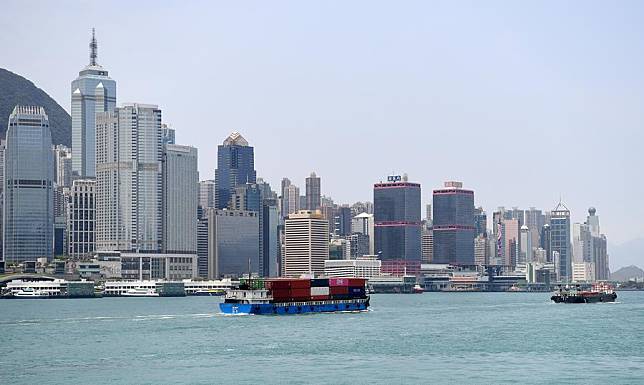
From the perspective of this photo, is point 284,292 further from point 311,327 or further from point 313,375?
point 313,375

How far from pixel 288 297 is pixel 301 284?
13.1ft

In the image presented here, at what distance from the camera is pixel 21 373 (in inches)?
3885

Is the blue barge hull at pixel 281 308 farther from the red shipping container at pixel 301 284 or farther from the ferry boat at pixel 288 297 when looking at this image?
the red shipping container at pixel 301 284

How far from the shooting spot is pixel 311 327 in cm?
15162

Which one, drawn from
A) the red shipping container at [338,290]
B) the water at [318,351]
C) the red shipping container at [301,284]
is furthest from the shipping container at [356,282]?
→ the water at [318,351]

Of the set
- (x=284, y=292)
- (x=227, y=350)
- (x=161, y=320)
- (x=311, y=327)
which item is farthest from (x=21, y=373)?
(x=284, y=292)

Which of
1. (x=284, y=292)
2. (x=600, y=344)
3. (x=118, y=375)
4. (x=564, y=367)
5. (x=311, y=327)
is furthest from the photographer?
(x=284, y=292)

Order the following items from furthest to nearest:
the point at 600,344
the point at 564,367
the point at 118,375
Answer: the point at 600,344, the point at 564,367, the point at 118,375

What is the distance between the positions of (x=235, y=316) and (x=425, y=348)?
6076 centimetres

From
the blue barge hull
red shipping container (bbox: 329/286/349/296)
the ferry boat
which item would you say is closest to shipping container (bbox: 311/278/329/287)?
the ferry boat

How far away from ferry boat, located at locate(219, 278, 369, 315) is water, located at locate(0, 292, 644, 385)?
536 centimetres

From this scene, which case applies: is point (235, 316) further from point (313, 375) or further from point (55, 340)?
point (313, 375)

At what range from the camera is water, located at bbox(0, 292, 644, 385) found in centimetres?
9650

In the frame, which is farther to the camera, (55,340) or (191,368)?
(55,340)
